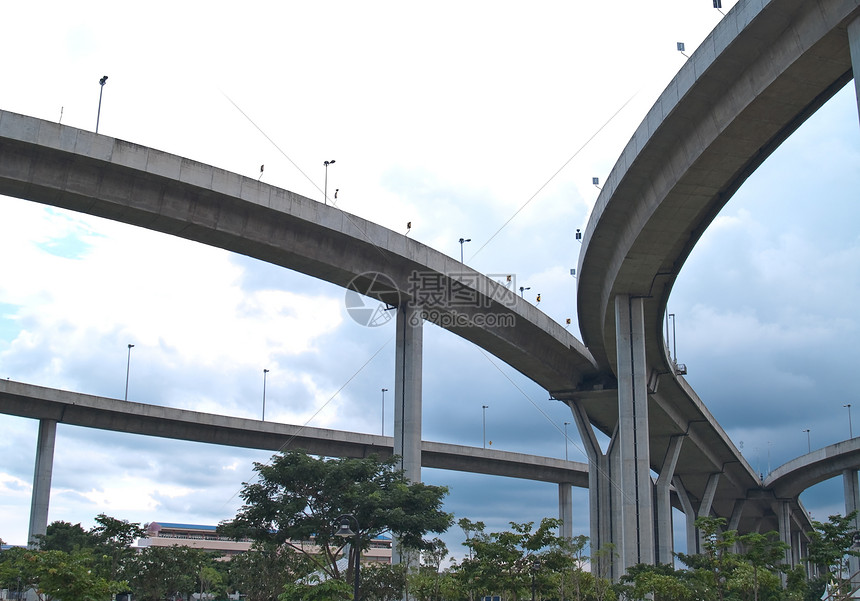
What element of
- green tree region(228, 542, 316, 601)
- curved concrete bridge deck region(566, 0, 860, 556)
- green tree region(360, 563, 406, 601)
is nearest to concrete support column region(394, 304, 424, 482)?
green tree region(360, 563, 406, 601)

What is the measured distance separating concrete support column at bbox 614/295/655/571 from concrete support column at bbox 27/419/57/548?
131ft

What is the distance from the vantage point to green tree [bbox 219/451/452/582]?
35219 millimetres

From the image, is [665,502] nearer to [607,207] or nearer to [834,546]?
[834,546]

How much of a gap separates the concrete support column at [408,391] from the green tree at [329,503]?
2593 mm

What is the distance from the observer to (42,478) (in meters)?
61.8

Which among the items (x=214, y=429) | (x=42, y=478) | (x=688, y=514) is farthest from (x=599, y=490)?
(x=42, y=478)

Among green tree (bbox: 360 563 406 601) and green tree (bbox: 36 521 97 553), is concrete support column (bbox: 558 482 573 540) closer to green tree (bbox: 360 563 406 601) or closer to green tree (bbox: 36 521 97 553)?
green tree (bbox: 36 521 97 553)

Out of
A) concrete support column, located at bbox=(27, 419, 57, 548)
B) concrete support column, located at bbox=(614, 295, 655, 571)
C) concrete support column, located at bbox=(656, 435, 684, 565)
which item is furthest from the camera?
concrete support column, located at bbox=(656, 435, 684, 565)

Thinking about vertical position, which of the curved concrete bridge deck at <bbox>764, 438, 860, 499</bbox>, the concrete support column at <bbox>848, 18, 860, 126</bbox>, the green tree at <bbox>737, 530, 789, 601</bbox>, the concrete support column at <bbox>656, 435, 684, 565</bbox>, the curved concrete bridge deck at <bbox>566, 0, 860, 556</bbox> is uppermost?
the curved concrete bridge deck at <bbox>566, 0, 860, 556</bbox>

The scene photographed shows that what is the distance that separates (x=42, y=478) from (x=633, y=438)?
138 feet

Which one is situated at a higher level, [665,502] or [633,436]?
[633,436]

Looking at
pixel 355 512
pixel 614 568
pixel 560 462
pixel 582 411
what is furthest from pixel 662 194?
pixel 560 462

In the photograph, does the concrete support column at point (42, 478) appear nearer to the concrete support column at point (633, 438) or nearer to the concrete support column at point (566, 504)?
the concrete support column at point (633, 438)

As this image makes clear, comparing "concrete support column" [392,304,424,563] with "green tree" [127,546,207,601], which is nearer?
"concrete support column" [392,304,424,563]
